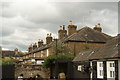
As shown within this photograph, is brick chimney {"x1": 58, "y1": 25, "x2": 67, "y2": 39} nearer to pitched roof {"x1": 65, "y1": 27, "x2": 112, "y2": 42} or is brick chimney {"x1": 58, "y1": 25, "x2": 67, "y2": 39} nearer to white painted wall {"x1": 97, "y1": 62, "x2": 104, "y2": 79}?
pitched roof {"x1": 65, "y1": 27, "x2": 112, "y2": 42}

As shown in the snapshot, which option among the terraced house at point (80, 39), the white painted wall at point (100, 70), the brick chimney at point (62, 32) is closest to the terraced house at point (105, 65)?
the white painted wall at point (100, 70)

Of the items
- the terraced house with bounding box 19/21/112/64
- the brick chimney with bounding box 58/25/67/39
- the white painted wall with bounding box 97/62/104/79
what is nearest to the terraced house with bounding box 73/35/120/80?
the white painted wall with bounding box 97/62/104/79

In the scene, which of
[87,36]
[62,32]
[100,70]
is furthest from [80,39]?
[100,70]

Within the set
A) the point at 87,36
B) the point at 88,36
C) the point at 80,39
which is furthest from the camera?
the point at 88,36

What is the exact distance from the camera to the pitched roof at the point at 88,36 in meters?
41.6

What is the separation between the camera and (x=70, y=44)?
40.6 meters

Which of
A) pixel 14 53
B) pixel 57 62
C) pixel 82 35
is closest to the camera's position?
pixel 57 62

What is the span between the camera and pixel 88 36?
43.5m

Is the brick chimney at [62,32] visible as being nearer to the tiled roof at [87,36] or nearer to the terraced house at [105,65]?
the tiled roof at [87,36]

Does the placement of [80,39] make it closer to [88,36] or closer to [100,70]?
[88,36]

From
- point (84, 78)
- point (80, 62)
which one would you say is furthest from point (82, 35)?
point (84, 78)

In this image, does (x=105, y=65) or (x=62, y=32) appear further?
(x=62, y=32)

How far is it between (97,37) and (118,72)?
1066 inches

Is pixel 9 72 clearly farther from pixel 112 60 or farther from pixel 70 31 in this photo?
pixel 70 31
